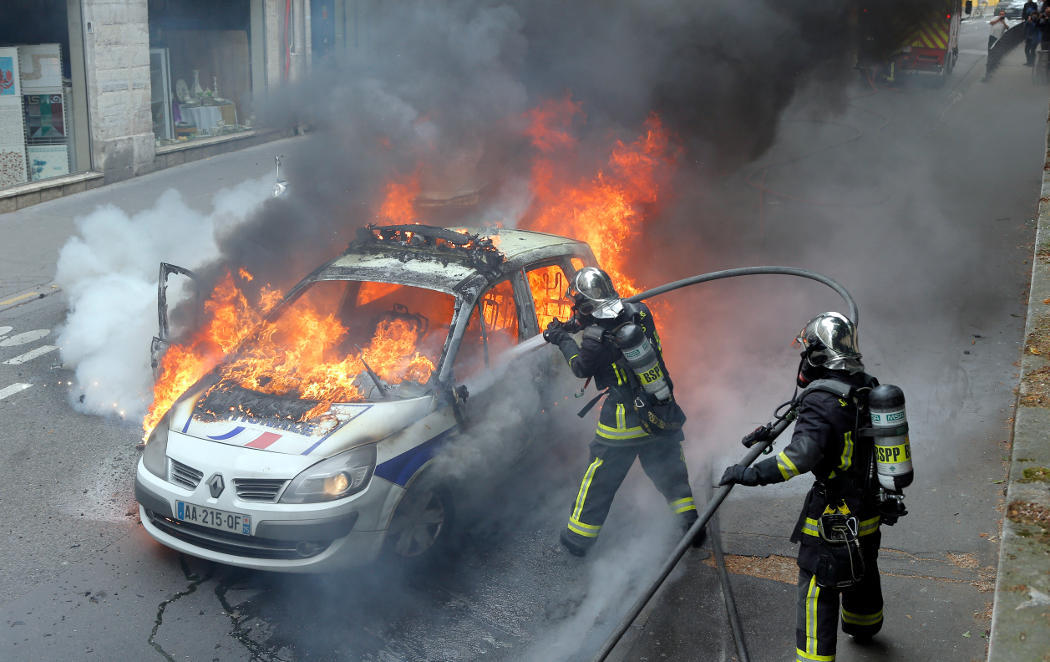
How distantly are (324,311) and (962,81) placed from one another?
23.5 m

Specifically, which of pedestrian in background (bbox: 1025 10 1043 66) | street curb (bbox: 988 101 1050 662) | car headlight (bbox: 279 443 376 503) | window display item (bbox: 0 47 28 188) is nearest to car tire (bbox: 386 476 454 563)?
car headlight (bbox: 279 443 376 503)

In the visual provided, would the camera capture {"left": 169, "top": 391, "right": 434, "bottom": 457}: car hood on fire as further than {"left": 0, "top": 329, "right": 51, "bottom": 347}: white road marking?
No

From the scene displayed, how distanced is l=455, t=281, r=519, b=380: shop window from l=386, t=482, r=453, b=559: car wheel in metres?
0.75

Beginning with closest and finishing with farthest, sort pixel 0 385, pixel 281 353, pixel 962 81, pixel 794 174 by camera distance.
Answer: pixel 281 353, pixel 0 385, pixel 794 174, pixel 962 81

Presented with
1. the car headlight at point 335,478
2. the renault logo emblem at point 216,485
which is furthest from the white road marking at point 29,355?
the car headlight at point 335,478

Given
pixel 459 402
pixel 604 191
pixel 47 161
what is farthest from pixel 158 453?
pixel 47 161

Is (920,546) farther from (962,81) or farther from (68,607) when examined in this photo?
(962,81)

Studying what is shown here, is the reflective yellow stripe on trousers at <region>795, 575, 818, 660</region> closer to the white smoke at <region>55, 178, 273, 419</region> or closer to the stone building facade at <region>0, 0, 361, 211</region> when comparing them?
the white smoke at <region>55, 178, 273, 419</region>

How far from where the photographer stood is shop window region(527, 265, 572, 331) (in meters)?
6.36

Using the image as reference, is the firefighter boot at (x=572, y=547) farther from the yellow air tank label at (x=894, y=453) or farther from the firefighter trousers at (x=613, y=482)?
the yellow air tank label at (x=894, y=453)

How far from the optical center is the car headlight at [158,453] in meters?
4.88

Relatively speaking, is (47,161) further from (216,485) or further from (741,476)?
(741,476)

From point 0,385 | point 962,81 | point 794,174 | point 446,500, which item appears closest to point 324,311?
point 446,500

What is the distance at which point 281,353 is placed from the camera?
5652 millimetres
